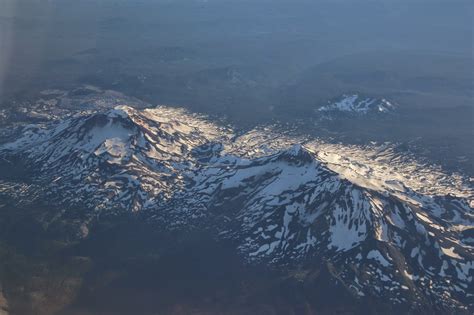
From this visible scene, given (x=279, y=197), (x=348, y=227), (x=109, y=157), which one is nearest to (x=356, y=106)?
(x=279, y=197)

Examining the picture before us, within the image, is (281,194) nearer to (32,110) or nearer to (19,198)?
(19,198)

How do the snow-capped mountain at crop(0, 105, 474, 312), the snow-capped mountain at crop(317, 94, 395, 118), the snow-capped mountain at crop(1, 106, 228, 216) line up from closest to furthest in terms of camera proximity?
the snow-capped mountain at crop(0, 105, 474, 312) < the snow-capped mountain at crop(1, 106, 228, 216) < the snow-capped mountain at crop(317, 94, 395, 118)

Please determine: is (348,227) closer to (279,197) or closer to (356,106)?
(279,197)

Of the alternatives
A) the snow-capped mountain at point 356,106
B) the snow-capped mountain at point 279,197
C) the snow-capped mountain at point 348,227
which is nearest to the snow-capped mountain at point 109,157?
the snow-capped mountain at point 279,197

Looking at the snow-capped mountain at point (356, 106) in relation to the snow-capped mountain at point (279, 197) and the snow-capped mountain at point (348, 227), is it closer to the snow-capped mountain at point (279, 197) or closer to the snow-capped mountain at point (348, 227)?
the snow-capped mountain at point (279, 197)

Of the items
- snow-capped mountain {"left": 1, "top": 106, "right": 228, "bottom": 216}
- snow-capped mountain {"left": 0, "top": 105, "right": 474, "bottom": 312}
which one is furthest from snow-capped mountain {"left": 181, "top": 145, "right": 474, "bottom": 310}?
snow-capped mountain {"left": 1, "top": 106, "right": 228, "bottom": 216}

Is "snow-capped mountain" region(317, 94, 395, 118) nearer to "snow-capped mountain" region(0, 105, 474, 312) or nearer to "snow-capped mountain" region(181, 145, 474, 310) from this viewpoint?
"snow-capped mountain" region(0, 105, 474, 312)

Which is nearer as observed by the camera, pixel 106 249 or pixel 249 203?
pixel 106 249

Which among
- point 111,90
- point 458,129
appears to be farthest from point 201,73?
point 458,129
